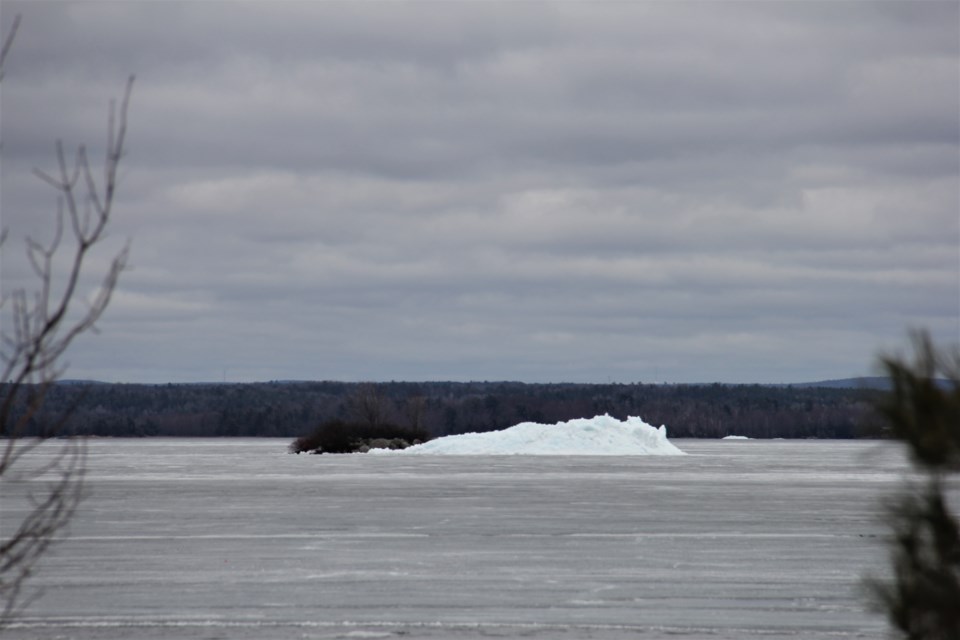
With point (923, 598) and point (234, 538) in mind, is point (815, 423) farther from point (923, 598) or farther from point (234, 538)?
point (923, 598)

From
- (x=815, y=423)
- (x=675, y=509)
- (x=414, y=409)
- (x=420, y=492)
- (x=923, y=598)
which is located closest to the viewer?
(x=923, y=598)

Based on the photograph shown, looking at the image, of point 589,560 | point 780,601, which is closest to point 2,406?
point 780,601

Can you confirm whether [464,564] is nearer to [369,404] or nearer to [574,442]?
[574,442]

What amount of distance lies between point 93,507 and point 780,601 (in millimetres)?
19345

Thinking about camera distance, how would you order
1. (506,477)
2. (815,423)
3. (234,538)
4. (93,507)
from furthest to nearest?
(815,423) → (506,477) → (93,507) → (234,538)

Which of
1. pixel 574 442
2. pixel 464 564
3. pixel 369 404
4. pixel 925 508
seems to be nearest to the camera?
pixel 925 508

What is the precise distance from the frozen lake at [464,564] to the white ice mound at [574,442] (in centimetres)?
3433

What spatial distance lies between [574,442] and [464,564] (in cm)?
5376

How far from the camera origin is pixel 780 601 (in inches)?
550

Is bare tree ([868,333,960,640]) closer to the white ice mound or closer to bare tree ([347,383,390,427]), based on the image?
the white ice mound

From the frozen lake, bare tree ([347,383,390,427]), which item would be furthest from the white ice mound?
the frozen lake

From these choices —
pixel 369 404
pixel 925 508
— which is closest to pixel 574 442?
pixel 369 404

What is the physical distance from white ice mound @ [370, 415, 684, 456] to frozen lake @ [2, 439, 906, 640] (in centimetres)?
3433

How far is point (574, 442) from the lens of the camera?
232 ft
